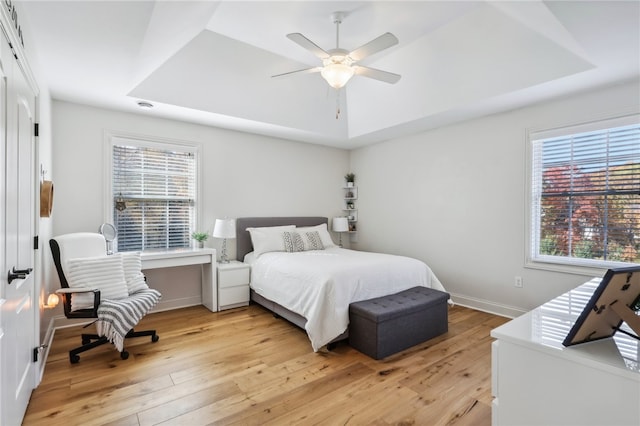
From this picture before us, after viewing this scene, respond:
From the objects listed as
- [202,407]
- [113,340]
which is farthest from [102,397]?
[202,407]

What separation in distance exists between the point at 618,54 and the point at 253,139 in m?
4.01

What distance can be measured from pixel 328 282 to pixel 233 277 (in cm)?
168

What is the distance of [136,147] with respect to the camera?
3.93 m

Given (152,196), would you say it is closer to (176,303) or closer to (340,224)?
(176,303)

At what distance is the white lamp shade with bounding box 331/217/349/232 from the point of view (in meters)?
5.51

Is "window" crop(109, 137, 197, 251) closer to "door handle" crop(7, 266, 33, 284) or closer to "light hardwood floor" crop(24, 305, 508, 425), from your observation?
"light hardwood floor" crop(24, 305, 508, 425)

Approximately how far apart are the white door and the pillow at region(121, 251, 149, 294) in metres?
0.84

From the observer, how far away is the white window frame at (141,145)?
12.2ft

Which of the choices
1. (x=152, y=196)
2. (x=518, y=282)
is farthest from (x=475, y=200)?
(x=152, y=196)

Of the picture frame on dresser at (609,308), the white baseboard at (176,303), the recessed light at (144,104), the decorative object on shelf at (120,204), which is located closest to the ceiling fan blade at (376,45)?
the picture frame on dresser at (609,308)

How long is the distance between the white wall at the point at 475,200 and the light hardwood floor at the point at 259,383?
92 centimetres

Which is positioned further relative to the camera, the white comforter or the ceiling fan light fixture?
the white comforter

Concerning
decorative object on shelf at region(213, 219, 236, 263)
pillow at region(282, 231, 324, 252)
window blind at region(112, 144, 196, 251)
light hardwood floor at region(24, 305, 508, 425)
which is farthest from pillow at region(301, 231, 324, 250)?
window blind at region(112, 144, 196, 251)

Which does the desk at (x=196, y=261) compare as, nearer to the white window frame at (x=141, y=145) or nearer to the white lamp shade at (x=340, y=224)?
the white window frame at (x=141, y=145)
